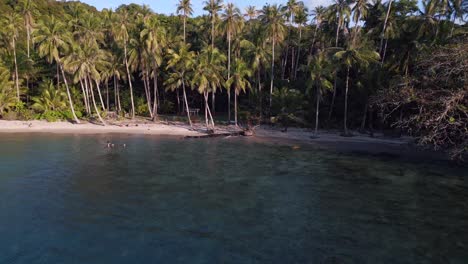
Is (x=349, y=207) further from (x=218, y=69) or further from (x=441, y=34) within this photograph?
(x=441, y=34)

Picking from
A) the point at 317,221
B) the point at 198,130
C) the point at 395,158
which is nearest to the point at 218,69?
the point at 198,130

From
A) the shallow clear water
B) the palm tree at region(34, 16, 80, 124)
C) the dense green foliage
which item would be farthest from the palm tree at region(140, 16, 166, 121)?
the shallow clear water

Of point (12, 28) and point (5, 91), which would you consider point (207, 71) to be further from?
point (12, 28)

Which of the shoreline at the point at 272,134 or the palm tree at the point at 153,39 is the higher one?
the palm tree at the point at 153,39

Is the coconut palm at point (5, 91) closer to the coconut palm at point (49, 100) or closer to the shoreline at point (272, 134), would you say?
the shoreline at point (272, 134)

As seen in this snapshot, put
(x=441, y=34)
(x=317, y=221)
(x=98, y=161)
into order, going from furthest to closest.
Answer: (x=441, y=34) < (x=98, y=161) < (x=317, y=221)

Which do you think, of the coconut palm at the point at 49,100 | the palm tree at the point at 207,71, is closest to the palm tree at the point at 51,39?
the coconut palm at the point at 49,100

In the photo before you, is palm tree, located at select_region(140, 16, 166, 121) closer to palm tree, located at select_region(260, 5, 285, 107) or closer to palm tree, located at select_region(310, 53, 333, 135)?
palm tree, located at select_region(260, 5, 285, 107)
